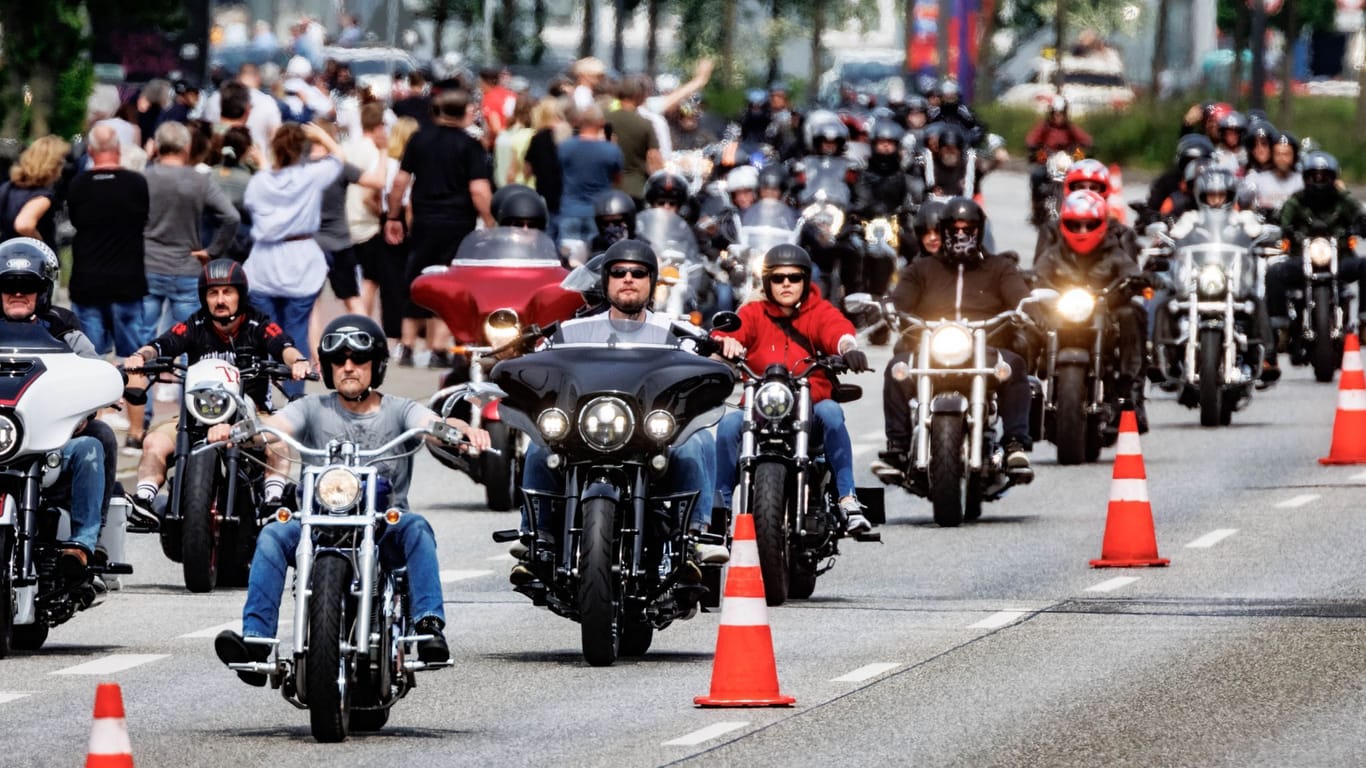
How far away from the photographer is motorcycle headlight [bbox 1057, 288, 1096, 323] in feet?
73.0

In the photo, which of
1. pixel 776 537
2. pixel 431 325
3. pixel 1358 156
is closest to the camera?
pixel 776 537

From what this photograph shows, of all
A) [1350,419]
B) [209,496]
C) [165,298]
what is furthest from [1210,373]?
[209,496]

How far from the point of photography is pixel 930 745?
37.8 ft

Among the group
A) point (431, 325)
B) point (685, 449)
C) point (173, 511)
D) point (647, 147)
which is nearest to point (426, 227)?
point (431, 325)

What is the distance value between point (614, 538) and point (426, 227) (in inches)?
511

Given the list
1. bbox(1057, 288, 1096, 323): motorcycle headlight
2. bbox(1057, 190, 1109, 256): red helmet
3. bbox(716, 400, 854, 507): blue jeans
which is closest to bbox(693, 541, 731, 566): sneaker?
bbox(716, 400, 854, 507): blue jeans

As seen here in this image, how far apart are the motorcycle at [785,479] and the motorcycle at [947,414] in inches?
120

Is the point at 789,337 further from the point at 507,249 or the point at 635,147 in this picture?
the point at 635,147

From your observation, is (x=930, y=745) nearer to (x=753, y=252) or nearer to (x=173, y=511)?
(x=173, y=511)

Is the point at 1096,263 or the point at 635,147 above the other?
the point at 635,147

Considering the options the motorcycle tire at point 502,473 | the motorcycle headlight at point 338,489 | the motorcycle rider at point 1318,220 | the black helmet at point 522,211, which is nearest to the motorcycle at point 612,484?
the motorcycle headlight at point 338,489

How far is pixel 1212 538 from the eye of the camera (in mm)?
18547

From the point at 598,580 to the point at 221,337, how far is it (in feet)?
12.5

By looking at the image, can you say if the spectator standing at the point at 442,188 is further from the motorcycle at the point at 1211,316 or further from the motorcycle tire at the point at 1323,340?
the motorcycle tire at the point at 1323,340
